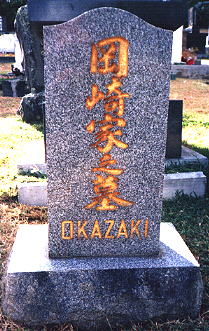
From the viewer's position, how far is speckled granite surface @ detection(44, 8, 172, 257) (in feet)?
6.56

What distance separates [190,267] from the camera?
228 cm

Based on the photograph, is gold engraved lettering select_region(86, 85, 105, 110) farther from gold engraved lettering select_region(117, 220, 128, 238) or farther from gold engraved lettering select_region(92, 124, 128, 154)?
gold engraved lettering select_region(117, 220, 128, 238)

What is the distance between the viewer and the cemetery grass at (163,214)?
229 centimetres

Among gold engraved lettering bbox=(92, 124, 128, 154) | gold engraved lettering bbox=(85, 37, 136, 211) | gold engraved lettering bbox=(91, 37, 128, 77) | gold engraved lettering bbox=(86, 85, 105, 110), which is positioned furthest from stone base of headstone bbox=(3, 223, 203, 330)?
gold engraved lettering bbox=(91, 37, 128, 77)

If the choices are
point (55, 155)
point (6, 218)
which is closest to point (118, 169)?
point (55, 155)

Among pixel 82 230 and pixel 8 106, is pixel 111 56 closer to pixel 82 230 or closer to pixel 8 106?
pixel 82 230

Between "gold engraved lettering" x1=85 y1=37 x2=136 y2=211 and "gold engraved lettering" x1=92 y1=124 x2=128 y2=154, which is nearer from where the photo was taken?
"gold engraved lettering" x1=85 y1=37 x2=136 y2=211

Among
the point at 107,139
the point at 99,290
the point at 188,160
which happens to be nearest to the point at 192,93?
the point at 188,160

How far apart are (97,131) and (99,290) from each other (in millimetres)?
975

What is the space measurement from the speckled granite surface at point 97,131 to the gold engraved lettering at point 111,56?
0.02 metres

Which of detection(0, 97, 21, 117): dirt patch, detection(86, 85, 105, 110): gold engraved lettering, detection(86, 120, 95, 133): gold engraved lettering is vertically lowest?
detection(0, 97, 21, 117): dirt patch

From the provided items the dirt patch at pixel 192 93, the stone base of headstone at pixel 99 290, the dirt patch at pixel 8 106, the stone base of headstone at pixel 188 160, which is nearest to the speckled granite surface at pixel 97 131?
the stone base of headstone at pixel 99 290

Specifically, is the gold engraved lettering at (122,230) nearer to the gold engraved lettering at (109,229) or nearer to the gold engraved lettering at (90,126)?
the gold engraved lettering at (109,229)

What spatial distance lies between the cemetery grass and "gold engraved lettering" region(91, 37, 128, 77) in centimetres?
154
